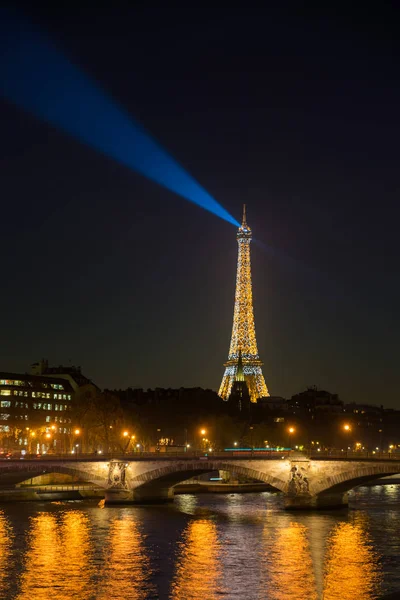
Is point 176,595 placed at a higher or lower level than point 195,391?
lower

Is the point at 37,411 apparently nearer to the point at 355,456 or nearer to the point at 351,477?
the point at 355,456

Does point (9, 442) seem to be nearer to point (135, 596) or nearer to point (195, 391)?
point (195, 391)

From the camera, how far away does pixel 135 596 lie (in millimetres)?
42000

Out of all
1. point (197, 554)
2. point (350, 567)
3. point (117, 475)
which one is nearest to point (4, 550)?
point (197, 554)

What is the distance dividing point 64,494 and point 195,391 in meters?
108

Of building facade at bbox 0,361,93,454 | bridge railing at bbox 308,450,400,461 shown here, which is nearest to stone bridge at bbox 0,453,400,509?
bridge railing at bbox 308,450,400,461

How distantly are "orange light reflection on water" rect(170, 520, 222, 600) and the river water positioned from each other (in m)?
0.06

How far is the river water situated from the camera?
1713 inches

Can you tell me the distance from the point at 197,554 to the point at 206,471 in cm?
3200

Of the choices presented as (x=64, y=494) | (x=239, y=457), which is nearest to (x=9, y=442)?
(x=64, y=494)

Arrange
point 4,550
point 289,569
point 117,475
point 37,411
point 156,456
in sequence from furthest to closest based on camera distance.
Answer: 1. point 37,411
2. point 156,456
3. point 117,475
4. point 4,550
5. point 289,569

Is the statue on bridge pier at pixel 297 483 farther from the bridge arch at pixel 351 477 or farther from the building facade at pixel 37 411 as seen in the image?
the building facade at pixel 37 411

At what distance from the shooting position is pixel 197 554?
53.4 metres

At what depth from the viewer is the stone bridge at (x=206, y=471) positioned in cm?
7781
